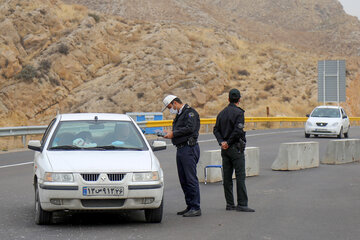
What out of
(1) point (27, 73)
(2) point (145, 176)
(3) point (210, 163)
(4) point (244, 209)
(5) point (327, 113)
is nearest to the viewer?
(2) point (145, 176)

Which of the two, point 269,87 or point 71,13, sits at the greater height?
point 71,13

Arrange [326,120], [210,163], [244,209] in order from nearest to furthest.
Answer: [244,209], [210,163], [326,120]

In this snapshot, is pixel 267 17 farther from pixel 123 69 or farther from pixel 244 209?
pixel 244 209

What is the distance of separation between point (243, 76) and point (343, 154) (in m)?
40.1

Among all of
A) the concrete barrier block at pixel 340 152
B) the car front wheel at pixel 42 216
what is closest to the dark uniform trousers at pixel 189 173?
the car front wheel at pixel 42 216

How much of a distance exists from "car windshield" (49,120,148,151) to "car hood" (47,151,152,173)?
0.94 ft

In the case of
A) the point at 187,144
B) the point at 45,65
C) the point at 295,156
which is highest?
the point at 45,65

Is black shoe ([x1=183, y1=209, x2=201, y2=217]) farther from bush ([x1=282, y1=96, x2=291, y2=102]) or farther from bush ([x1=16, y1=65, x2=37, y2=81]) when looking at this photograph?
bush ([x1=282, y1=96, x2=291, y2=102])

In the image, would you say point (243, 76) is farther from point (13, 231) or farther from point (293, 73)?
point (13, 231)

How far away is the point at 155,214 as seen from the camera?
8781 millimetres

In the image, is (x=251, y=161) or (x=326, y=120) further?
(x=326, y=120)

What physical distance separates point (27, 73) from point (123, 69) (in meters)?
8.28

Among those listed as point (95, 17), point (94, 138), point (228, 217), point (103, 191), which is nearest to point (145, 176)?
point (103, 191)

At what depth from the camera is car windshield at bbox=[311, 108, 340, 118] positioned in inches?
1265
